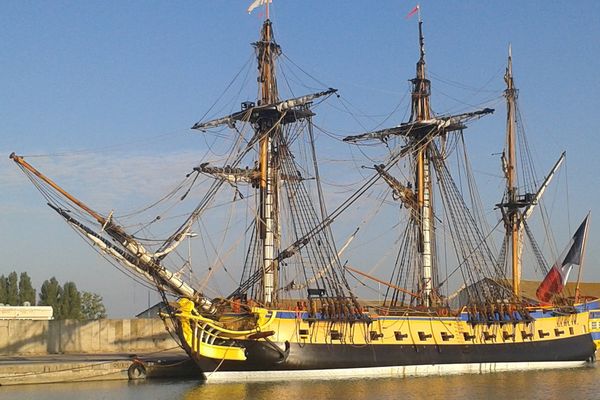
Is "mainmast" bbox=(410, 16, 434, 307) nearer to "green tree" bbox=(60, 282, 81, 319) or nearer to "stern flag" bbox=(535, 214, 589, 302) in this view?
"stern flag" bbox=(535, 214, 589, 302)

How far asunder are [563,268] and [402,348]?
1493cm

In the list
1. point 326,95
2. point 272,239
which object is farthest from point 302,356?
point 326,95

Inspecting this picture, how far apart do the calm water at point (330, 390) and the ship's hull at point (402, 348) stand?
1.40m

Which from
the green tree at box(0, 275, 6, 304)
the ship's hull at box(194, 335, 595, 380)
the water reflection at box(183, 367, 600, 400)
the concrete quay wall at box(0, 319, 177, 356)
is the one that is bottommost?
the water reflection at box(183, 367, 600, 400)

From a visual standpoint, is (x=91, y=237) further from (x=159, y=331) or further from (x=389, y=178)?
(x=389, y=178)

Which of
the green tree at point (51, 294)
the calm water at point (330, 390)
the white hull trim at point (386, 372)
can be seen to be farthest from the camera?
the green tree at point (51, 294)

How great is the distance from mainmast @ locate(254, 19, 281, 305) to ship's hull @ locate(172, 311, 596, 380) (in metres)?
3.34

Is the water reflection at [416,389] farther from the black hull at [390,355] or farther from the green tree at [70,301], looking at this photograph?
the green tree at [70,301]

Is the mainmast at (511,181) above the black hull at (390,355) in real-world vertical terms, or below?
above

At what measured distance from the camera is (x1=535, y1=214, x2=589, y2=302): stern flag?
5856 cm

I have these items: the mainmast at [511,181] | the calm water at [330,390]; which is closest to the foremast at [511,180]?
the mainmast at [511,181]

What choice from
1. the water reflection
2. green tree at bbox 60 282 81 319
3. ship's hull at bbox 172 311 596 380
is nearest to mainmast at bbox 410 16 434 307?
ship's hull at bbox 172 311 596 380

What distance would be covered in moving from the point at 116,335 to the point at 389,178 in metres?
19.4

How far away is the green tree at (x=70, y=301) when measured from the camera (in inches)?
3556
